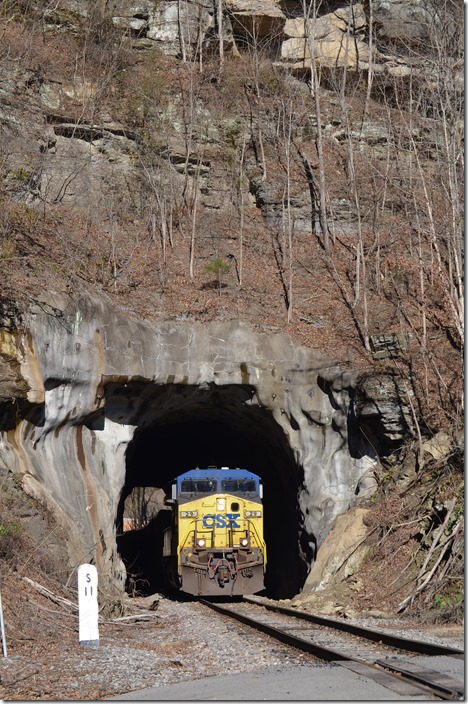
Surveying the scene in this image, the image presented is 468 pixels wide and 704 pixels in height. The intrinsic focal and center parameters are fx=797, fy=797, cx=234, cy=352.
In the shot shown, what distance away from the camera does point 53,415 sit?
1823 centimetres

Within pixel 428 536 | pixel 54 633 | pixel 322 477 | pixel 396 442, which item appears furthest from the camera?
pixel 322 477

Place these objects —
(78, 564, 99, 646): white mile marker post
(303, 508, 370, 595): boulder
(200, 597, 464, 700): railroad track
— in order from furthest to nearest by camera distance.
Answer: (303, 508, 370, 595): boulder, (78, 564, 99, 646): white mile marker post, (200, 597, 464, 700): railroad track

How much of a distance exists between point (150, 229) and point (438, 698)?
22353 mm

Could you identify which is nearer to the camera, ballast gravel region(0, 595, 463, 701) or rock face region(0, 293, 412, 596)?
ballast gravel region(0, 595, 463, 701)

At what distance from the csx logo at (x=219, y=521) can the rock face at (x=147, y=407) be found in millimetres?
2010

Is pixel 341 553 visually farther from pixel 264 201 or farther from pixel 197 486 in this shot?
pixel 264 201

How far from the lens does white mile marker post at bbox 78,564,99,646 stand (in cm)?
1055

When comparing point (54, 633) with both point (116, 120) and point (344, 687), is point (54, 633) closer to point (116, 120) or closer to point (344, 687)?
point (344, 687)

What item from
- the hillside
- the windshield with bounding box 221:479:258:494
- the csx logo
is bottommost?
the csx logo

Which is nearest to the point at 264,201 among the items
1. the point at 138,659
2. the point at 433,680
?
the point at 138,659

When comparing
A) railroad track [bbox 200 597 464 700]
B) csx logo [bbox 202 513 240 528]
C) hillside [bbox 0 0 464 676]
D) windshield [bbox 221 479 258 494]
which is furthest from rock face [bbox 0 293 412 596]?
railroad track [bbox 200 597 464 700]

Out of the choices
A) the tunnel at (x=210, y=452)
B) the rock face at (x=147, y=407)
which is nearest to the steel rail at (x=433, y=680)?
the rock face at (x=147, y=407)

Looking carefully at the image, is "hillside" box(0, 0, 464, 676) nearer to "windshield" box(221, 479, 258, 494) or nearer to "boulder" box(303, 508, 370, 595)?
"boulder" box(303, 508, 370, 595)

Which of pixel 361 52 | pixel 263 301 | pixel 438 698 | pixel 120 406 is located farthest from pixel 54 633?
pixel 361 52
